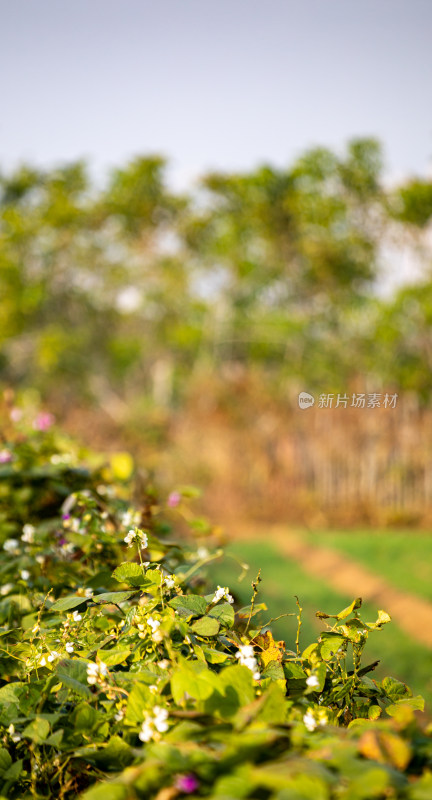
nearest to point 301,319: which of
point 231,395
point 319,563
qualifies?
point 231,395

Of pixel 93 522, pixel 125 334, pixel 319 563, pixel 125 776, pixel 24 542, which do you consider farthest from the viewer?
pixel 125 334

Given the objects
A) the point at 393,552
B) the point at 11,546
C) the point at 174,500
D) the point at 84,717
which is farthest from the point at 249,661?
the point at 393,552

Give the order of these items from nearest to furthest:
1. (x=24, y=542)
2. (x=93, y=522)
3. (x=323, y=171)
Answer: (x=93, y=522), (x=24, y=542), (x=323, y=171)

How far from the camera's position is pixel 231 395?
11.4 metres

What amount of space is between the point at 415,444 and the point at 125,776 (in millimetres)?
9979

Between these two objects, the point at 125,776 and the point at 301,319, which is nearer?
the point at 125,776

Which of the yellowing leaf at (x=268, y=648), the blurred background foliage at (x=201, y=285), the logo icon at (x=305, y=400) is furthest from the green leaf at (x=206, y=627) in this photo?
the blurred background foliage at (x=201, y=285)

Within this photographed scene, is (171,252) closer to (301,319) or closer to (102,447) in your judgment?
(301,319)

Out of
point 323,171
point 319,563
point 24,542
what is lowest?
point 319,563

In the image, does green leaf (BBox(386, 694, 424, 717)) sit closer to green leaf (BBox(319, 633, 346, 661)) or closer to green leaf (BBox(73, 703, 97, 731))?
green leaf (BBox(319, 633, 346, 661))

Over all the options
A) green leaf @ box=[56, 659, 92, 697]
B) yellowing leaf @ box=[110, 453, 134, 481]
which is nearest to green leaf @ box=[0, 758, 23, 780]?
green leaf @ box=[56, 659, 92, 697]

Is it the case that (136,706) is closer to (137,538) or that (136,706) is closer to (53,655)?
(53,655)

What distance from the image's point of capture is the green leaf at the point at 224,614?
4.13 ft

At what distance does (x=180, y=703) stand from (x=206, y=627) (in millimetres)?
193
